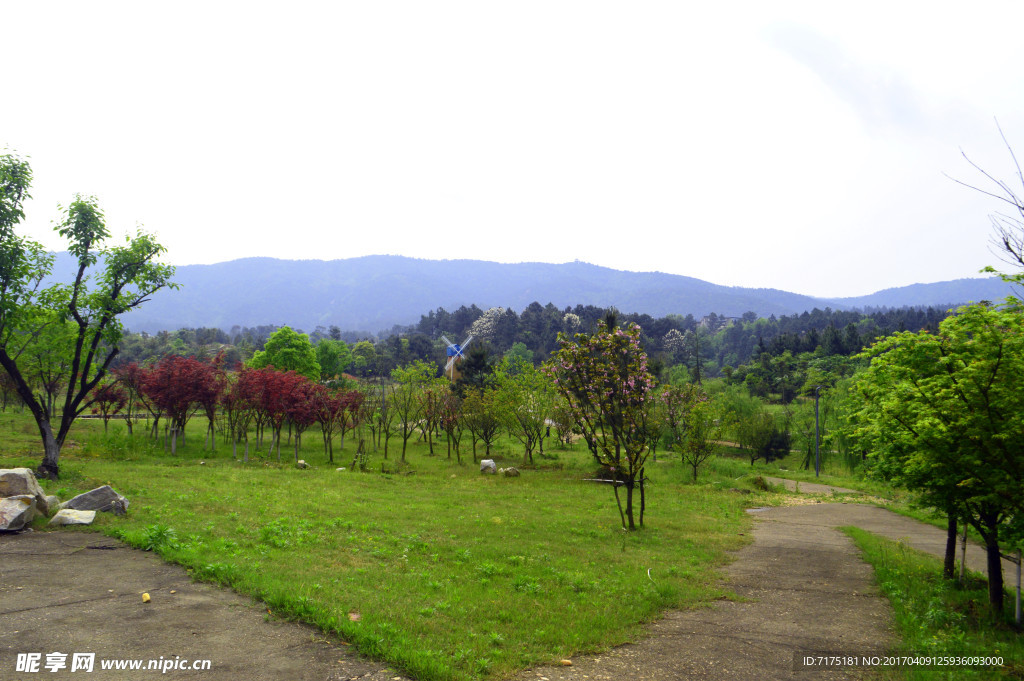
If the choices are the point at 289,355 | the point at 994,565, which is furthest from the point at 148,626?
the point at 289,355

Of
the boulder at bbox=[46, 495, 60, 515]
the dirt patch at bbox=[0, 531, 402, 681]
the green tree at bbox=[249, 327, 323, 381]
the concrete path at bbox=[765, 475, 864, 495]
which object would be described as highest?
the green tree at bbox=[249, 327, 323, 381]

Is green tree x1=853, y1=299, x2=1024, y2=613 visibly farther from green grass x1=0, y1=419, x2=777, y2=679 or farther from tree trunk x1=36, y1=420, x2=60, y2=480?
tree trunk x1=36, y1=420, x2=60, y2=480

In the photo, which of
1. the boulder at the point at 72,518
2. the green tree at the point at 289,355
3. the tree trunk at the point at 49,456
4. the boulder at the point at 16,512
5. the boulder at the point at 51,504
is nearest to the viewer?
the boulder at the point at 16,512

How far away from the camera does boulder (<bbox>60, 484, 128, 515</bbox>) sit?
12.7 metres

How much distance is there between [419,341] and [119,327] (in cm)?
10883

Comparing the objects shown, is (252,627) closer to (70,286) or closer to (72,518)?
(72,518)

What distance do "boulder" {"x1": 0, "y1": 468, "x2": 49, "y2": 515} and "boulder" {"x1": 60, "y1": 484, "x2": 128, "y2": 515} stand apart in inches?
16.5

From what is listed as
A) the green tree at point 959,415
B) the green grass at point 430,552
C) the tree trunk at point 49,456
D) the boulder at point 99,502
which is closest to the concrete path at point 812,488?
the green grass at point 430,552

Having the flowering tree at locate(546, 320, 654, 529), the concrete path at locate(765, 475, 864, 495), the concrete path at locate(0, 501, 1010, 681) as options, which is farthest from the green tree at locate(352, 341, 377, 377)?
the concrete path at locate(0, 501, 1010, 681)

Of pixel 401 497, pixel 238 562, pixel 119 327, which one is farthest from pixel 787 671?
pixel 119 327

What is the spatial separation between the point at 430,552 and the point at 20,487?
9.65m

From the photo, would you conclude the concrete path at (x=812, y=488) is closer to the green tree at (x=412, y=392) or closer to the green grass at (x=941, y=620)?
the green grass at (x=941, y=620)

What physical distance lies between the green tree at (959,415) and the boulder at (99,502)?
16.5 meters

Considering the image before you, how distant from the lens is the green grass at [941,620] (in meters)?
7.29
